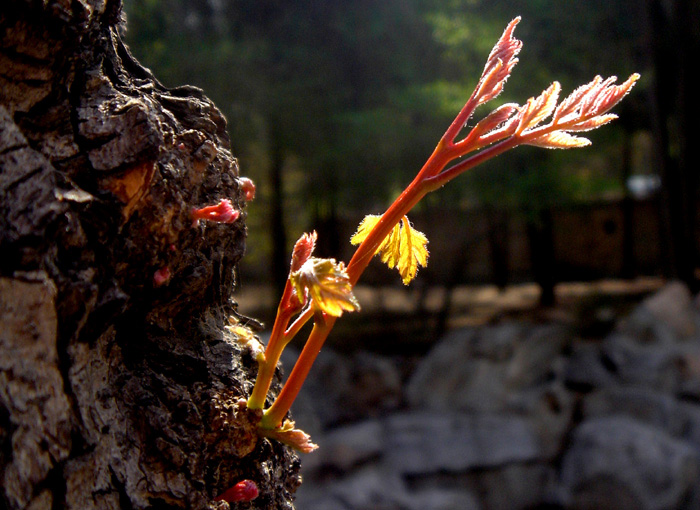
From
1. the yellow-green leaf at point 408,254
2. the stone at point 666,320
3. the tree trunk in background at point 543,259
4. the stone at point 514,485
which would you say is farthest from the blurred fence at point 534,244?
the yellow-green leaf at point 408,254

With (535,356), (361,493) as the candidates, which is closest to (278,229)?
(535,356)

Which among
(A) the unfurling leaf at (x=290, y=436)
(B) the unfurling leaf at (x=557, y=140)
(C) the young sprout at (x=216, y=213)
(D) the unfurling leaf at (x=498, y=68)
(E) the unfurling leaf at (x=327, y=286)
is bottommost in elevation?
(A) the unfurling leaf at (x=290, y=436)

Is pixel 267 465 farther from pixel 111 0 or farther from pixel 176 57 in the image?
pixel 176 57

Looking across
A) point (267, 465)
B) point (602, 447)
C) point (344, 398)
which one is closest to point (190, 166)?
point (267, 465)

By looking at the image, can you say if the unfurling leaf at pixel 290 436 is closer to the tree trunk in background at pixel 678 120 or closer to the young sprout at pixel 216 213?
the young sprout at pixel 216 213

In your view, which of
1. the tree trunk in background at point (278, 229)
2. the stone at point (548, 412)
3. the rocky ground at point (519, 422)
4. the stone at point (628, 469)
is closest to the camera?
the stone at point (628, 469)

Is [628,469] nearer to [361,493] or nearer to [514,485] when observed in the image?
[514,485]
